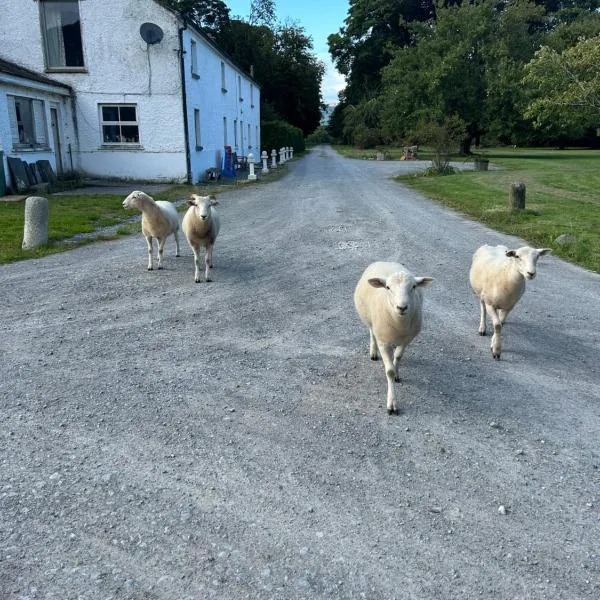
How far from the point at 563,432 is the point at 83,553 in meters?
3.51

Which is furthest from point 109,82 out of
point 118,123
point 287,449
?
point 287,449

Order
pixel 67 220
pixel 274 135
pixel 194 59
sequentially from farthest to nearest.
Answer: pixel 274 135 → pixel 194 59 → pixel 67 220

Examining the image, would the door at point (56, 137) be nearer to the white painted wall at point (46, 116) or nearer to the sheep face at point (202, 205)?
the white painted wall at point (46, 116)

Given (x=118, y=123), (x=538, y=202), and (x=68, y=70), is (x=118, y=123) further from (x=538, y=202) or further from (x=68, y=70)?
(x=538, y=202)

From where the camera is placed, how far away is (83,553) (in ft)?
9.71

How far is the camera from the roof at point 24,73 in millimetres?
18241

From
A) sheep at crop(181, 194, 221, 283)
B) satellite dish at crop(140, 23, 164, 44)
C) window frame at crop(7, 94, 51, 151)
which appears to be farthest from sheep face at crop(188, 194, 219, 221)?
satellite dish at crop(140, 23, 164, 44)

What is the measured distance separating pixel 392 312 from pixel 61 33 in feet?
74.9

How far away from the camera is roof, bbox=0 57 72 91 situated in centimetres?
1824

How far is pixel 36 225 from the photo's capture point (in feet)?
34.3

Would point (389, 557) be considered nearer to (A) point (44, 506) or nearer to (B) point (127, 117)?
(A) point (44, 506)

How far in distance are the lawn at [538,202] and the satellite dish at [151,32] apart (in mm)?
12020

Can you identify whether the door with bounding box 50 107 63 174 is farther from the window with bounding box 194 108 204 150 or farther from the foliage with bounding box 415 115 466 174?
the foliage with bounding box 415 115 466 174

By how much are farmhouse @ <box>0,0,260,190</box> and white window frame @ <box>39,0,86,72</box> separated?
0.04 metres
